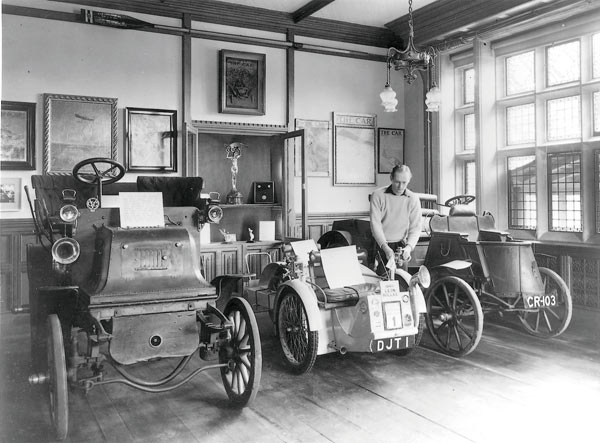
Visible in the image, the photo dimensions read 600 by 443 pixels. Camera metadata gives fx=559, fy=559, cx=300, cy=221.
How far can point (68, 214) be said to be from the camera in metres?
3.25

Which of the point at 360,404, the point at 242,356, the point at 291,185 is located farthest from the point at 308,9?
the point at 360,404

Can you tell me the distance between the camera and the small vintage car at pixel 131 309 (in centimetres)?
298

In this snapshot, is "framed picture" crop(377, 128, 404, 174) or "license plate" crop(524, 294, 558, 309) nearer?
"license plate" crop(524, 294, 558, 309)

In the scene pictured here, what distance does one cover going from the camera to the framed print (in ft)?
26.5

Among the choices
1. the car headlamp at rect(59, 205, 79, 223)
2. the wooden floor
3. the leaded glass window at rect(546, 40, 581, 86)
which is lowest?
the wooden floor

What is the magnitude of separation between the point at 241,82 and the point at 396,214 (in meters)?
3.18

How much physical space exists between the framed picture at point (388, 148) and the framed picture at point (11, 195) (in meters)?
4.87

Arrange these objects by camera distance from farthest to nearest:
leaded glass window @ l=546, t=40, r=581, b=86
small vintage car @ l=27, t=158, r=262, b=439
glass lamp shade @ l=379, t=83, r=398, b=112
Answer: leaded glass window @ l=546, t=40, r=581, b=86
glass lamp shade @ l=379, t=83, r=398, b=112
small vintage car @ l=27, t=158, r=262, b=439

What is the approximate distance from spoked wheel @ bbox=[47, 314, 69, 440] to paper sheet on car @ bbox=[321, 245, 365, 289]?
1850 millimetres

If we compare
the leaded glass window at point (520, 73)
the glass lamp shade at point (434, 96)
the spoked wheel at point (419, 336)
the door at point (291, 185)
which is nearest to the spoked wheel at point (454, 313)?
the spoked wheel at point (419, 336)

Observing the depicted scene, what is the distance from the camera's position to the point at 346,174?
816cm

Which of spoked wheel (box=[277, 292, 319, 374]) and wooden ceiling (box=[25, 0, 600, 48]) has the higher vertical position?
wooden ceiling (box=[25, 0, 600, 48])

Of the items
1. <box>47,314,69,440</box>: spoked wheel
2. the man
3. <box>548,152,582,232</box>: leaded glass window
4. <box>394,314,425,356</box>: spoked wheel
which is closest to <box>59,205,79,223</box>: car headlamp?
<box>47,314,69,440</box>: spoked wheel

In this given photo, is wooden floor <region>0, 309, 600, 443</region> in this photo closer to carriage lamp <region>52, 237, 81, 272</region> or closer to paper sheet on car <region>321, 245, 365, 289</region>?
paper sheet on car <region>321, 245, 365, 289</region>
